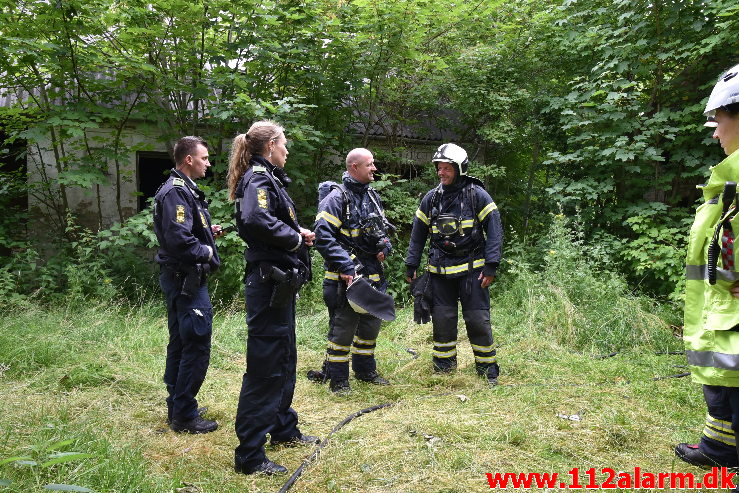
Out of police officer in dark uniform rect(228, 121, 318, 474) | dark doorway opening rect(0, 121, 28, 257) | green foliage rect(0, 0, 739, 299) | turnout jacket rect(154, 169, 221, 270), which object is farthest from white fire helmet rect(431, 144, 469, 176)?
dark doorway opening rect(0, 121, 28, 257)

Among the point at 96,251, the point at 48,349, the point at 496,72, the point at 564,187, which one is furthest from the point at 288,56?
the point at 48,349

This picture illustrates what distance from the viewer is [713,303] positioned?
255 centimetres

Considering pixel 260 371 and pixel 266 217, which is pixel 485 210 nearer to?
pixel 266 217

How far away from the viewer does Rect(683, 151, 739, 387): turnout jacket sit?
2.44 metres

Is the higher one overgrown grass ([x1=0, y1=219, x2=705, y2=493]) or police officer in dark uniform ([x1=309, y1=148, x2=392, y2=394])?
police officer in dark uniform ([x1=309, y1=148, x2=392, y2=394])

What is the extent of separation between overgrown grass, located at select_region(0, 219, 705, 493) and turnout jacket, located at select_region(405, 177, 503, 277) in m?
1.09

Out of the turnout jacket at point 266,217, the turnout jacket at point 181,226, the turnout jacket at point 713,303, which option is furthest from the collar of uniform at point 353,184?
the turnout jacket at point 713,303

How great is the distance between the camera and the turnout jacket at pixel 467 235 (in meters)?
4.84

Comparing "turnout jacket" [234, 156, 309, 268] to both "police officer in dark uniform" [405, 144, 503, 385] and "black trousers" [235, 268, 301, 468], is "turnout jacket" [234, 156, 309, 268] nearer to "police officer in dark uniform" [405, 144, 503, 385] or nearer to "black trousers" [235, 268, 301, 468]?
"black trousers" [235, 268, 301, 468]

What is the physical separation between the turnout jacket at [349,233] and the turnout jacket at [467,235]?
1.85ft

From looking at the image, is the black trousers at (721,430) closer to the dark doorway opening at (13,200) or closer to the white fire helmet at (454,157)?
the white fire helmet at (454,157)

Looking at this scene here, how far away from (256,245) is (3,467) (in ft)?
5.77

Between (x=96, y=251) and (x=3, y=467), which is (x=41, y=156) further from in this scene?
(x=3, y=467)

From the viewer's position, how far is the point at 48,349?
16.7ft
